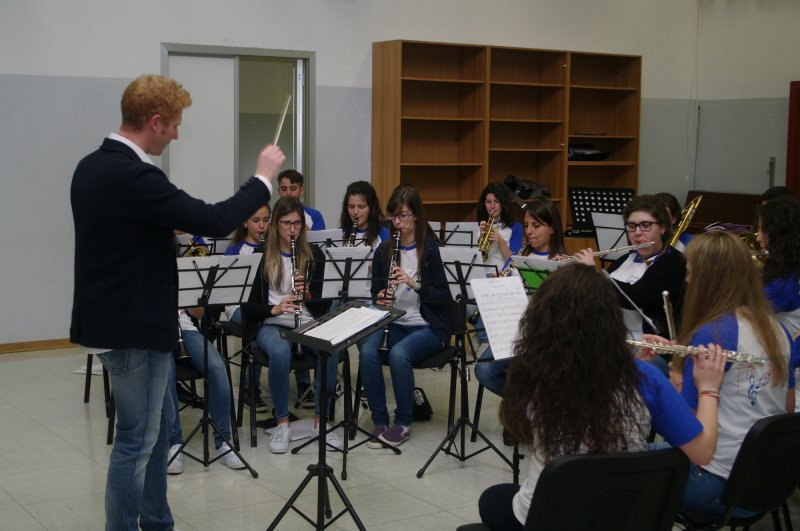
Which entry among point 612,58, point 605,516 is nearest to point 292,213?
point 605,516

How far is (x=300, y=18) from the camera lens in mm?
6883

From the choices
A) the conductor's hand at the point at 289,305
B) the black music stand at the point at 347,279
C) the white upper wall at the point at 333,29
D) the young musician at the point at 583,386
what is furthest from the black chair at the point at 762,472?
the white upper wall at the point at 333,29

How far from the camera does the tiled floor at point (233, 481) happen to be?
11.1 ft

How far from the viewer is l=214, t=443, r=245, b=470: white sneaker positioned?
154 inches

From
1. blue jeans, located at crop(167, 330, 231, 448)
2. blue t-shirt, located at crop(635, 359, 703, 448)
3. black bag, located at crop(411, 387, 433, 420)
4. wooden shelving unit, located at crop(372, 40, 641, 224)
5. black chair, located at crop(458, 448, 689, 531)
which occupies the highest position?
wooden shelving unit, located at crop(372, 40, 641, 224)

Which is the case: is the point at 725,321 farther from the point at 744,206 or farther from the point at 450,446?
the point at 744,206

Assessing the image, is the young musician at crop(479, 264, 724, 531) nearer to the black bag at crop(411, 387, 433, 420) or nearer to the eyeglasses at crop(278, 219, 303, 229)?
the eyeglasses at crop(278, 219, 303, 229)

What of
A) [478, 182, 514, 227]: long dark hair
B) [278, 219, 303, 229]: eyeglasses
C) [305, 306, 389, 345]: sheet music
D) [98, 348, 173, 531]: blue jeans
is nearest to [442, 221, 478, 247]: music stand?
[478, 182, 514, 227]: long dark hair

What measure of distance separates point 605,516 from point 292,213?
2735 millimetres

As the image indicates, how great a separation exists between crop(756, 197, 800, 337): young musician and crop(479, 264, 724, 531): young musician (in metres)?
1.53

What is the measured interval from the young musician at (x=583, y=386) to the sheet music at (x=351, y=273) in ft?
7.13

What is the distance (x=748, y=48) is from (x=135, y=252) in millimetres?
7401

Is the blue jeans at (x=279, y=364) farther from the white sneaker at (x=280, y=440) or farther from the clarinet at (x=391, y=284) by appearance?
the clarinet at (x=391, y=284)

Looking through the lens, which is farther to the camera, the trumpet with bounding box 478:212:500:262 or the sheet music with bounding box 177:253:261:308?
the trumpet with bounding box 478:212:500:262
